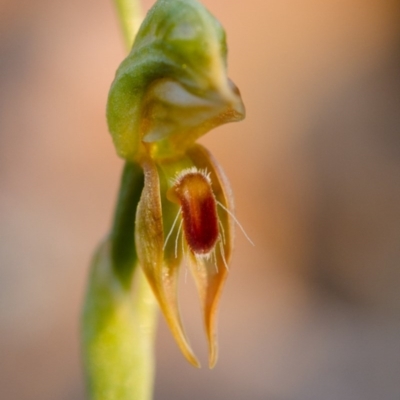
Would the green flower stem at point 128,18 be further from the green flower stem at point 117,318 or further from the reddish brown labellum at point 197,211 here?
the reddish brown labellum at point 197,211

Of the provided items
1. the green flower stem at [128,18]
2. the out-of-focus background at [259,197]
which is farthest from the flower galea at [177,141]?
the out-of-focus background at [259,197]

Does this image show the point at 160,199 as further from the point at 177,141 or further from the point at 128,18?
the point at 128,18

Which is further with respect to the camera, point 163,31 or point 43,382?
point 43,382

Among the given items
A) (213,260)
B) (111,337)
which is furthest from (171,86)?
(111,337)

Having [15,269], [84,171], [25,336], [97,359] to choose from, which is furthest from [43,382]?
[97,359]

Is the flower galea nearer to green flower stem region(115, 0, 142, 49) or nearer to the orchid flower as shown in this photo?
the orchid flower

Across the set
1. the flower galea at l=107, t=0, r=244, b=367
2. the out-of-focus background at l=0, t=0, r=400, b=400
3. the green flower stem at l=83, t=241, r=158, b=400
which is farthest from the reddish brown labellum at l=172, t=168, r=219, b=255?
the out-of-focus background at l=0, t=0, r=400, b=400

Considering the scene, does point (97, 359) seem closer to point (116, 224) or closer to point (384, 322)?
point (116, 224)
